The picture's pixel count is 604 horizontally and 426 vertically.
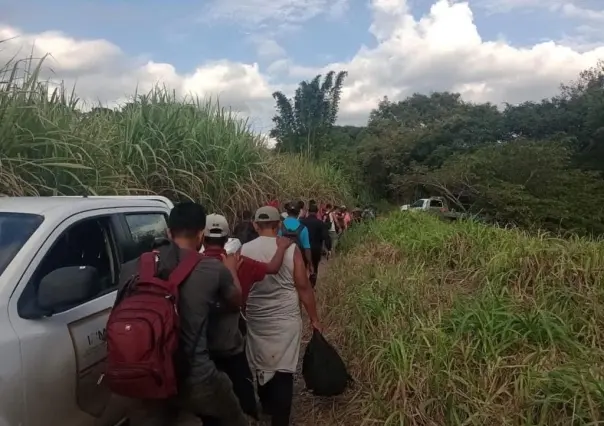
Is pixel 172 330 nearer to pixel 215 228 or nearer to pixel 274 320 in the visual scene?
pixel 215 228

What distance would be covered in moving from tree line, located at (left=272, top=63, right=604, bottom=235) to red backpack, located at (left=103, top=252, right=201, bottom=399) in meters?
12.2

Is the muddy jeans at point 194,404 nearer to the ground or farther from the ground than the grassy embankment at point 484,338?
farther from the ground

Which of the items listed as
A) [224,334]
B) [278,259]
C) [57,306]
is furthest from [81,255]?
[278,259]

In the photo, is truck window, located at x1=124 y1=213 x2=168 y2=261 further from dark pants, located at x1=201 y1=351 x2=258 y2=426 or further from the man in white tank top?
dark pants, located at x1=201 y1=351 x2=258 y2=426

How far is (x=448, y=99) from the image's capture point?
61.9 metres

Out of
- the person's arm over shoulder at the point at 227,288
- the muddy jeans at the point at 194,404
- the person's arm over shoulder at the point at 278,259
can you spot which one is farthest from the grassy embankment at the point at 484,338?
the person's arm over shoulder at the point at 227,288

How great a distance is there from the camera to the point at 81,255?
11.0ft

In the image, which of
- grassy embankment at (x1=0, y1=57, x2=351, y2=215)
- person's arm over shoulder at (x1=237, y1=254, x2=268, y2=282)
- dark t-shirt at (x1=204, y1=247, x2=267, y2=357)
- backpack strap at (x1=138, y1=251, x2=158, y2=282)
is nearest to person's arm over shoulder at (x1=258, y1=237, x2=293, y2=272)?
person's arm over shoulder at (x1=237, y1=254, x2=268, y2=282)

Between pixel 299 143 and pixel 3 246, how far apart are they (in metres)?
17.8

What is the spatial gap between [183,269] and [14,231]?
918 mm

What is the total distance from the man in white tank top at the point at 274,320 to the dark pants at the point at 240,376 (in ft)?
1.24

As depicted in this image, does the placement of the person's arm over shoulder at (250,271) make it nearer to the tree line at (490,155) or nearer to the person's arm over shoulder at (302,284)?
the person's arm over shoulder at (302,284)

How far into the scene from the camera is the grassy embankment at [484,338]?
3461mm

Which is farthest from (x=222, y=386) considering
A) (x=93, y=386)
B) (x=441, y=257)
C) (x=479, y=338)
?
(x=441, y=257)
